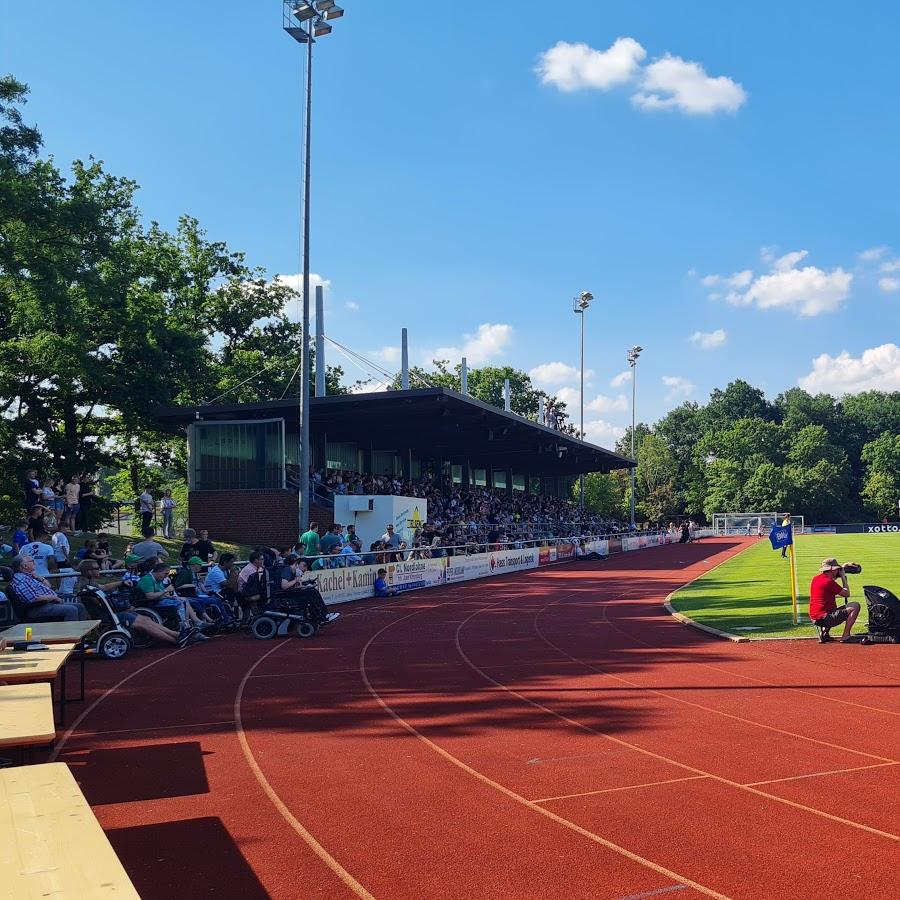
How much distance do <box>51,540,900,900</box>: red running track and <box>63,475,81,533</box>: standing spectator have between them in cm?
1292

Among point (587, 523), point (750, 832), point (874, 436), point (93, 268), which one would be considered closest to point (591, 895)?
point (750, 832)

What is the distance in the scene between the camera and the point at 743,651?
46.2 ft

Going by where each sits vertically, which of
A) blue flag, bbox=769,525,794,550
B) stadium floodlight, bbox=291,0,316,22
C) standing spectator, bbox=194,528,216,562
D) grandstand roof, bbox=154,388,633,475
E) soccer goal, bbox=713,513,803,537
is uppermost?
stadium floodlight, bbox=291,0,316,22

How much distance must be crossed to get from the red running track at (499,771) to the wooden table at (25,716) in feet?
3.13

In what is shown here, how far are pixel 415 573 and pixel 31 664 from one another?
19.9 metres

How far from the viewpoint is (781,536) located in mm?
17109

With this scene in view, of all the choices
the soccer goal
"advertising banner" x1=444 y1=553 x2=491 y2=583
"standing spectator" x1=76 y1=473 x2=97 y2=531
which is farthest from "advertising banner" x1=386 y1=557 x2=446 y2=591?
the soccer goal

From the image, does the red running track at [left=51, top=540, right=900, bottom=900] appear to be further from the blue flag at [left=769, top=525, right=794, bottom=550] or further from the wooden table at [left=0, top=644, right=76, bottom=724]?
the blue flag at [left=769, top=525, right=794, bottom=550]

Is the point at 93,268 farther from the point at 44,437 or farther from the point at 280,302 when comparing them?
the point at 280,302

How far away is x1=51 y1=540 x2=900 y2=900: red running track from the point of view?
5.35 m

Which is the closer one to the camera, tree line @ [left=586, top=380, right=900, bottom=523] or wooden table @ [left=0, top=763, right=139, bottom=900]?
wooden table @ [left=0, top=763, right=139, bottom=900]

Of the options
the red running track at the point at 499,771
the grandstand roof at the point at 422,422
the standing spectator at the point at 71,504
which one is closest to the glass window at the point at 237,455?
the grandstand roof at the point at 422,422

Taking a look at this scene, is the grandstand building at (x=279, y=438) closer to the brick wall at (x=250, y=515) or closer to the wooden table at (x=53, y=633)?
the brick wall at (x=250, y=515)

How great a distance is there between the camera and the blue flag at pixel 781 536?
16778mm
